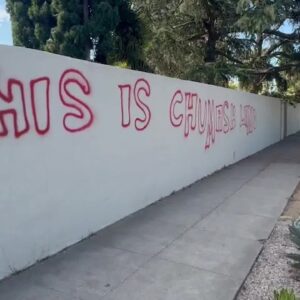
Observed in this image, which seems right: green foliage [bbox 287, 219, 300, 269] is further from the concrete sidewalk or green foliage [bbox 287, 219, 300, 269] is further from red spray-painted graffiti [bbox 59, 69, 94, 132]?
red spray-painted graffiti [bbox 59, 69, 94, 132]

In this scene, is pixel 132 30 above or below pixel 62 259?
above

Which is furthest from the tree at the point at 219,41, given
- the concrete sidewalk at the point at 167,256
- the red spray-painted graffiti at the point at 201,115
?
the concrete sidewalk at the point at 167,256

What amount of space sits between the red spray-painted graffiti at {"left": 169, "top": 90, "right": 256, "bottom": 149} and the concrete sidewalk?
1476mm

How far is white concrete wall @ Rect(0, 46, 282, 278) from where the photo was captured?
3514 mm

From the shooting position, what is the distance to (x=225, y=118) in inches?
383

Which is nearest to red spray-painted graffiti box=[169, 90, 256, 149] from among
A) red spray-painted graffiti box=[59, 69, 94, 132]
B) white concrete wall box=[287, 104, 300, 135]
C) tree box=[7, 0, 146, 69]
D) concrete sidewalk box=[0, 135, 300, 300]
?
concrete sidewalk box=[0, 135, 300, 300]

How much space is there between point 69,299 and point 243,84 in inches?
547

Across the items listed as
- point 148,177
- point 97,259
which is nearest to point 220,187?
point 148,177

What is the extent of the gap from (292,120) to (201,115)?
16664 millimetres

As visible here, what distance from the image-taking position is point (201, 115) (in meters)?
8.09

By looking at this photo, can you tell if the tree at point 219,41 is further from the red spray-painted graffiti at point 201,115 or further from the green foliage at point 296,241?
the green foliage at point 296,241

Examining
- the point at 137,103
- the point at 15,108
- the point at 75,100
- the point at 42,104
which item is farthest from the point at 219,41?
the point at 15,108

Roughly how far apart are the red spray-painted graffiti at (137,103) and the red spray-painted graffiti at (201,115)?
95 cm

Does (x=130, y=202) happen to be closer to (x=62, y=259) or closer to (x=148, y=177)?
(x=148, y=177)
